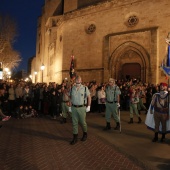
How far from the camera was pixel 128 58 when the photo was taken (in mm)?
21484

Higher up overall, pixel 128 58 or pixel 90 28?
pixel 90 28

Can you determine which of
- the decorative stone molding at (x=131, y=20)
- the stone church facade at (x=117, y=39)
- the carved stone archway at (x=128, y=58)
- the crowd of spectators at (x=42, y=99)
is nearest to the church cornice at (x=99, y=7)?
the stone church facade at (x=117, y=39)

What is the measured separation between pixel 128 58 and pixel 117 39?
6.85 ft

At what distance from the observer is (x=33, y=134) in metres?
8.34

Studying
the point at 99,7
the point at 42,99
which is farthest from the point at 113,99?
the point at 99,7

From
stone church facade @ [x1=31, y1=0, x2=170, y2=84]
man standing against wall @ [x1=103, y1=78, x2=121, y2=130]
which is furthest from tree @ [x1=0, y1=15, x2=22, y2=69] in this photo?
man standing against wall @ [x1=103, y1=78, x2=121, y2=130]

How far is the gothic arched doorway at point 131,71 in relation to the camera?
21.3 meters

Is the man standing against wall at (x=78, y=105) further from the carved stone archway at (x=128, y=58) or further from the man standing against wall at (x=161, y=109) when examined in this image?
the carved stone archway at (x=128, y=58)

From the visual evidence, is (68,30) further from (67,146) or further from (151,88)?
(67,146)

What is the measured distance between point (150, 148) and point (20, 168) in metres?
3.73

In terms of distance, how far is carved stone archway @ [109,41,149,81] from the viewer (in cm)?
1983

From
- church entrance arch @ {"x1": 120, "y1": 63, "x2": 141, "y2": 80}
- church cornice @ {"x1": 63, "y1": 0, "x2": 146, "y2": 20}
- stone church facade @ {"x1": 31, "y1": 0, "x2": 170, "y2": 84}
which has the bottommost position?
church entrance arch @ {"x1": 120, "y1": 63, "x2": 141, "y2": 80}

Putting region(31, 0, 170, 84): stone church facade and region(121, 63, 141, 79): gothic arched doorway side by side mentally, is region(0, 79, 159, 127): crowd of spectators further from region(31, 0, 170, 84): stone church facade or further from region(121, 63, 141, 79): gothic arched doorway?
region(121, 63, 141, 79): gothic arched doorway

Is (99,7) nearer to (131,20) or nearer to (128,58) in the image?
(131,20)
